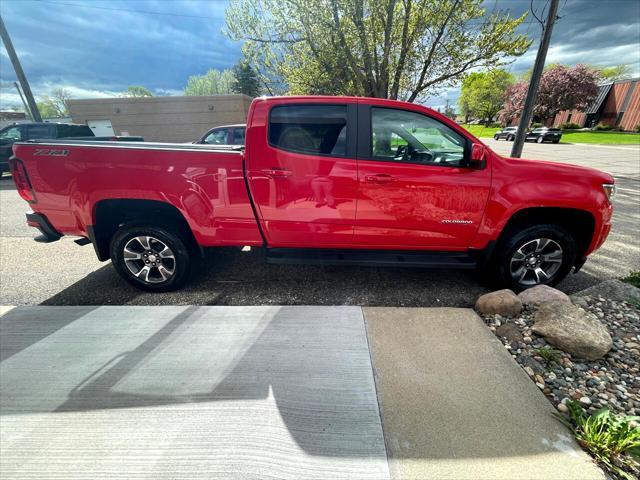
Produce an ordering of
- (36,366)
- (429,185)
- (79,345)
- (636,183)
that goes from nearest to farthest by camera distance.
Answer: (36,366) → (79,345) → (429,185) → (636,183)

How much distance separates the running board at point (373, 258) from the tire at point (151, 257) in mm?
987

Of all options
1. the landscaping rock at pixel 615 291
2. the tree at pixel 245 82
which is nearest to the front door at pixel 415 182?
the landscaping rock at pixel 615 291

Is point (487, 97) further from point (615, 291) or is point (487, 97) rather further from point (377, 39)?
point (615, 291)

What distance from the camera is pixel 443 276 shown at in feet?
11.8

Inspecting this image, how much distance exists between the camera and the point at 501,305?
2.75 m

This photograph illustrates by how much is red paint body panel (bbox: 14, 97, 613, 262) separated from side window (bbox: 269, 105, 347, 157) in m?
0.08

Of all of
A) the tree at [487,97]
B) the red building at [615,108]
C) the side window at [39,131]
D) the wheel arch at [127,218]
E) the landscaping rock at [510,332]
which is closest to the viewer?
the landscaping rock at [510,332]

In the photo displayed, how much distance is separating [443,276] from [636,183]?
10154 millimetres

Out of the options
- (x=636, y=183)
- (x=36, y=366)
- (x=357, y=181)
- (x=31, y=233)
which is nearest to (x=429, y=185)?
(x=357, y=181)

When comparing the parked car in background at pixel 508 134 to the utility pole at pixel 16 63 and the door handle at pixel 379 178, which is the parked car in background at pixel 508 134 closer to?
the door handle at pixel 379 178

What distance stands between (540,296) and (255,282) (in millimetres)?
3038

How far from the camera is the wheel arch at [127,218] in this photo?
3.02 metres

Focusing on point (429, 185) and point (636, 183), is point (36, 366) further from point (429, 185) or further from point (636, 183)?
point (636, 183)

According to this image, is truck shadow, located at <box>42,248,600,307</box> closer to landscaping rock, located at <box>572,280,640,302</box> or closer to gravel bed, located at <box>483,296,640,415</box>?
landscaping rock, located at <box>572,280,640,302</box>
